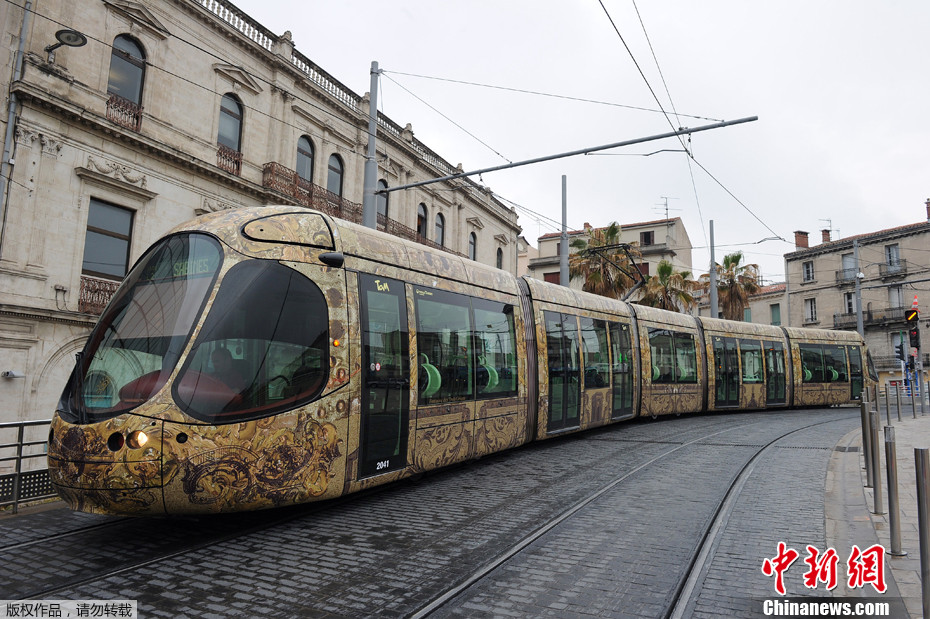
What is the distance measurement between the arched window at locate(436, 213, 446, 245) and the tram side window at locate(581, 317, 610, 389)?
57.5ft

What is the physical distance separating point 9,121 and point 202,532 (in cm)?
1191

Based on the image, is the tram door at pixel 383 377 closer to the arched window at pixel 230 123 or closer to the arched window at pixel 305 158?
the arched window at pixel 230 123

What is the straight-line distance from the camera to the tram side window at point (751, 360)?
1844 centimetres

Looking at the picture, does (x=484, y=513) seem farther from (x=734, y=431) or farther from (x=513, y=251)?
(x=513, y=251)

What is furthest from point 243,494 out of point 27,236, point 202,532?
point 27,236

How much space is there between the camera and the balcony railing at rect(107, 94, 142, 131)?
14672 millimetres

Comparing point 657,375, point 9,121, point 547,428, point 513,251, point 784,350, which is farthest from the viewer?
point 513,251

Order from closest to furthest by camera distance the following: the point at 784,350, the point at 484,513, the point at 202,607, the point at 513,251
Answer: the point at 202,607
the point at 484,513
the point at 784,350
the point at 513,251

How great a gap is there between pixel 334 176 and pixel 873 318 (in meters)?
42.3

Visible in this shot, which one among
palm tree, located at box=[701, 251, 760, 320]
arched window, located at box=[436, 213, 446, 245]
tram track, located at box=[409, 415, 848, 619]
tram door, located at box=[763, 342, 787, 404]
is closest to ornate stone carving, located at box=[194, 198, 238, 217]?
arched window, located at box=[436, 213, 446, 245]

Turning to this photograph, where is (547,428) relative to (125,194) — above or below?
below

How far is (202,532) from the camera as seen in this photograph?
5.48 m

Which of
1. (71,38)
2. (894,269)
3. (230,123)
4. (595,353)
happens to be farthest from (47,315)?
(894,269)

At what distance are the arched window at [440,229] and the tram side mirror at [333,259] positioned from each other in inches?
904
